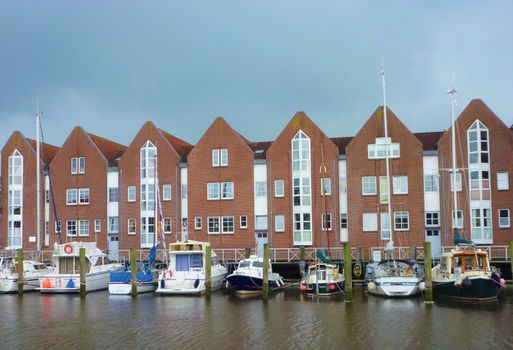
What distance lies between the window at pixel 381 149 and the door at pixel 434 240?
21.2ft

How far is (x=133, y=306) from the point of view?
3591 centimetres

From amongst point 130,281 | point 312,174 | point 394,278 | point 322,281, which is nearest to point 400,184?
point 312,174

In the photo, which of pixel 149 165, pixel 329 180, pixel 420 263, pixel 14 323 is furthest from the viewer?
pixel 149 165

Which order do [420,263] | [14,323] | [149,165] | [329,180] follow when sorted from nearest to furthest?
[14,323]
[420,263]
[329,180]
[149,165]

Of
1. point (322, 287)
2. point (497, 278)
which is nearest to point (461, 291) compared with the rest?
point (497, 278)

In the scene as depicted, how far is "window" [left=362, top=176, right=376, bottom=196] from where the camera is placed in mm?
49656

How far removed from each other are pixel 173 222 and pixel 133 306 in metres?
18.4

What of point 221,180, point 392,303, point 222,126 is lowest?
point 392,303

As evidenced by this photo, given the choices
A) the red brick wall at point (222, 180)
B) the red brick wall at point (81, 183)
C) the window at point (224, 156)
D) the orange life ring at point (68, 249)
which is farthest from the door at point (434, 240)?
the red brick wall at point (81, 183)

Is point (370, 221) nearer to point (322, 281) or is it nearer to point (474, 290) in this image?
point (322, 281)

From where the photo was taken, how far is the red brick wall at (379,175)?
48594mm

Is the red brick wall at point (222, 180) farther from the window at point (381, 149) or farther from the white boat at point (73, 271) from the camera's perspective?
the window at point (381, 149)

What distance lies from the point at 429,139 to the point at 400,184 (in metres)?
5.15

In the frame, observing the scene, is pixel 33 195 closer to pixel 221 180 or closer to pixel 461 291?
pixel 221 180
